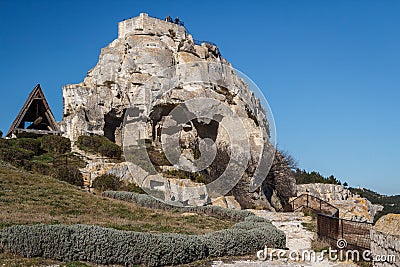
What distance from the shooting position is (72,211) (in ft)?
56.7

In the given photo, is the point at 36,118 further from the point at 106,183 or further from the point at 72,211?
the point at 72,211

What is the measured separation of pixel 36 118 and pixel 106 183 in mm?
17198

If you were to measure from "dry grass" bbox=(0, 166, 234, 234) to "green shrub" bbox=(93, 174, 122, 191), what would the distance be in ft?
11.4

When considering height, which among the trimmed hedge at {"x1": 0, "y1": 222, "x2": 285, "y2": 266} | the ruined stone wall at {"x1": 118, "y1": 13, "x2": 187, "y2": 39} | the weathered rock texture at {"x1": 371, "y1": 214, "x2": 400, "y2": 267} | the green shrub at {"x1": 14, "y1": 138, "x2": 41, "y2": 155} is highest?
the ruined stone wall at {"x1": 118, "y1": 13, "x2": 187, "y2": 39}

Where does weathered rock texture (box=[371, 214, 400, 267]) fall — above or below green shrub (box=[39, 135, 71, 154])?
below

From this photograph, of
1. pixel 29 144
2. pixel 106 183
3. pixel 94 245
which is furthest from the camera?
pixel 29 144

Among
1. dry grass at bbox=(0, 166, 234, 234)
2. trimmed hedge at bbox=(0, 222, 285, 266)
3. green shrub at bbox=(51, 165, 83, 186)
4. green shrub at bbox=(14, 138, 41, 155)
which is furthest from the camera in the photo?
green shrub at bbox=(14, 138, 41, 155)

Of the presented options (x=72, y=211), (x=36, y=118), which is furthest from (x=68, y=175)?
(x=36, y=118)

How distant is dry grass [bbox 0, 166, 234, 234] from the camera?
15.1 metres

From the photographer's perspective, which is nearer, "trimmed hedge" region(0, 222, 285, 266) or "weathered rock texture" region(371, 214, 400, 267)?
"weathered rock texture" region(371, 214, 400, 267)

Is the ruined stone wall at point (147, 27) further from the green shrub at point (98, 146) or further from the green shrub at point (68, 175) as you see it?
the green shrub at point (68, 175)

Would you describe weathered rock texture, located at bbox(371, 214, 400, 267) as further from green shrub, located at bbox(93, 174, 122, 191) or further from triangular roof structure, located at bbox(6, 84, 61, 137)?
triangular roof structure, located at bbox(6, 84, 61, 137)

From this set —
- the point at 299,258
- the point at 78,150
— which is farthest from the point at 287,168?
the point at 299,258

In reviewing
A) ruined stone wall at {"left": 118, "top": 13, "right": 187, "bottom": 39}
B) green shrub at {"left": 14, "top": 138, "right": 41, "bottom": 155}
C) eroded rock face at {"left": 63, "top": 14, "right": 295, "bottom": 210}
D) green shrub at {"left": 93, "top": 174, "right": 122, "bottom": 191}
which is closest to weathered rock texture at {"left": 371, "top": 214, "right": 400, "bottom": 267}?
green shrub at {"left": 93, "top": 174, "right": 122, "bottom": 191}
